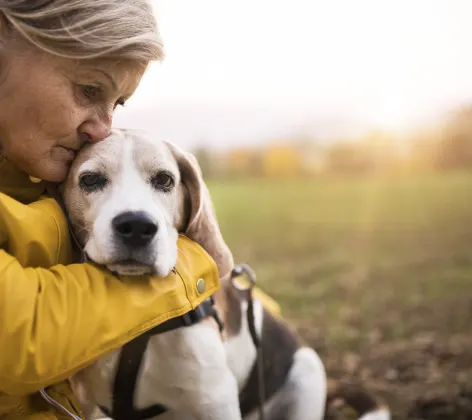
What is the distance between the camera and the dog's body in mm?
1886

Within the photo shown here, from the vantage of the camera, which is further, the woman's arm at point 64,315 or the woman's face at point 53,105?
the woman's face at point 53,105

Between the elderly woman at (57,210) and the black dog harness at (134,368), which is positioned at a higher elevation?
the elderly woman at (57,210)

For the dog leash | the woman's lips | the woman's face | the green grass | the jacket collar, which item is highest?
the woman's face

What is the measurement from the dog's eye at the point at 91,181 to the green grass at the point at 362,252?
2335 mm

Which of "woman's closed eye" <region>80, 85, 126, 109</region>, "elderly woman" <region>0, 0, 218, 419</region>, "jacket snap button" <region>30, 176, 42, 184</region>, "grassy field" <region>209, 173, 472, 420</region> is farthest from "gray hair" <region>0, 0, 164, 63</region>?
"grassy field" <region>209, 173, 472, 420</region>

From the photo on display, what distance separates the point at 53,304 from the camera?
1.69 m

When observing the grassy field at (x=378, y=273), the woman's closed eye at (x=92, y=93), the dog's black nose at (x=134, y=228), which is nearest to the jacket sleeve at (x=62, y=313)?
the dog's black nose at (x=134, y=228)

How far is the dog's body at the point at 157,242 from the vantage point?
189 centimetres

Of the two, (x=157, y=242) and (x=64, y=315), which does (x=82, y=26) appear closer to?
(x=157, y=242)

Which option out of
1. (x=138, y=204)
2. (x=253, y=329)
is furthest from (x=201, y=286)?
(x=253, y=329)

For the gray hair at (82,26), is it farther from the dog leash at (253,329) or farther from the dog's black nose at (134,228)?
the dog leash at (253,329)

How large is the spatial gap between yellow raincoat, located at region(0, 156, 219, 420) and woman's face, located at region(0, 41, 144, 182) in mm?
109

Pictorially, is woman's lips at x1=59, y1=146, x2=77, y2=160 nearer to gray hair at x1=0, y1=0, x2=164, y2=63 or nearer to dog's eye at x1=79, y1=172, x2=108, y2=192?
dog's eye at x1=79, y1=172, x2=108, y2=192

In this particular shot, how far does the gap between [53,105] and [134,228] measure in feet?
1.44
